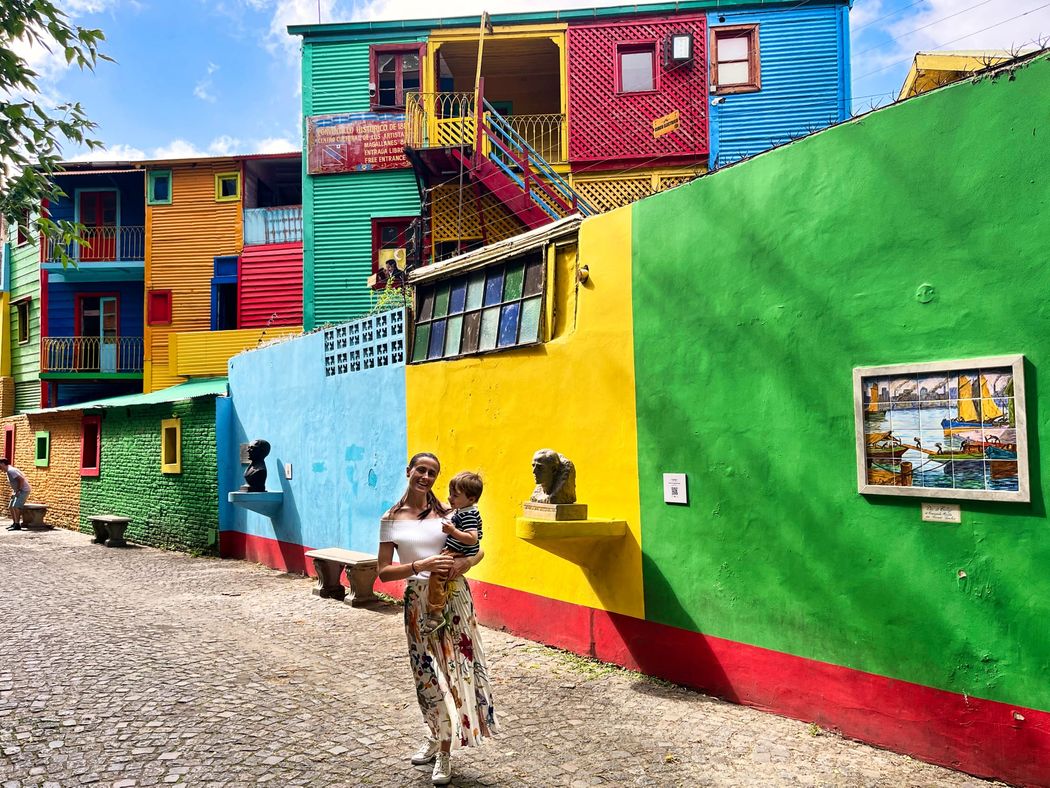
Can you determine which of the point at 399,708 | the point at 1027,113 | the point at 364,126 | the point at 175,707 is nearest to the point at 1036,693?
the point at 1027,113

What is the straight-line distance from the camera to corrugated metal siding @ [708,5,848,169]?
1486cm

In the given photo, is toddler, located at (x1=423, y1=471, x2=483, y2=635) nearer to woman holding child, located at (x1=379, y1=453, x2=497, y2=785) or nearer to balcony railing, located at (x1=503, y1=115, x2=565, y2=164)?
woman holding child, located at (x1=379, y1=453, x2=497, y2=785)

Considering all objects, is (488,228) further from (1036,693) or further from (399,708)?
(1036,693)

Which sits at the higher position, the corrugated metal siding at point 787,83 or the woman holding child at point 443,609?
the corrugated metal siding at point 787,83

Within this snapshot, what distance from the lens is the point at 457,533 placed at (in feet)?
14.1

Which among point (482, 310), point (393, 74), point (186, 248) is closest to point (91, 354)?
point (186, 248)

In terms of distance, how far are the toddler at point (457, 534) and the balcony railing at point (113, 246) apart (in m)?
20.1

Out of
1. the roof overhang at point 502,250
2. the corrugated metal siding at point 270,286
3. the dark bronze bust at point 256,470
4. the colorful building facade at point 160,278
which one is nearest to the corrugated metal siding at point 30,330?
the colorful building facade at point 160,278

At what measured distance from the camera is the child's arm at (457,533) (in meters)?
4.29

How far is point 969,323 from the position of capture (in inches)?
169

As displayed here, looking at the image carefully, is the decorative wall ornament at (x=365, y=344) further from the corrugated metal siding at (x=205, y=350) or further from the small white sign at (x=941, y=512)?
the corrugated metal siding at (x=205, y=350)

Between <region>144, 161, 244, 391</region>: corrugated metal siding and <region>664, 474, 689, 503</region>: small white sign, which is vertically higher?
<region>144, 161, 244, 391</region>: corrugated metal siding

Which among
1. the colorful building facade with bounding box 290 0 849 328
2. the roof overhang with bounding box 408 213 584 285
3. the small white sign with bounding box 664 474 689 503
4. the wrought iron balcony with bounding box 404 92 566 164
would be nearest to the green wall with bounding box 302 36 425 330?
the colorful building facade with bounding box 290 0 849 328

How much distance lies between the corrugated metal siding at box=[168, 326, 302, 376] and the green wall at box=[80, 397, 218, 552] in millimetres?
3212
